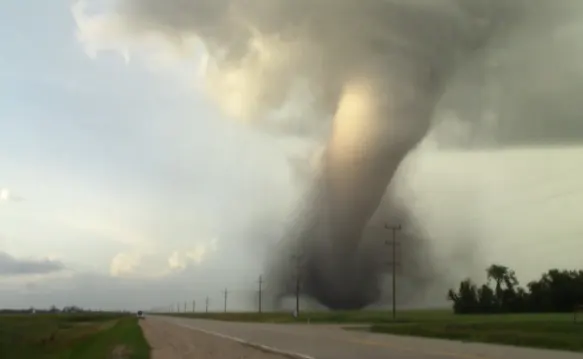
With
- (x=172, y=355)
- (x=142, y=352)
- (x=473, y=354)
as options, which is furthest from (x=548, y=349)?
(x=142, y=352)

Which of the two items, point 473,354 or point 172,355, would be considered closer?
point 473,354

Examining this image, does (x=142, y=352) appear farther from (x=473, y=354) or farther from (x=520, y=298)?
(x=520, y=298)

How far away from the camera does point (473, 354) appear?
30.2 meters

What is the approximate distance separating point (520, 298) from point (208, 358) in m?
125

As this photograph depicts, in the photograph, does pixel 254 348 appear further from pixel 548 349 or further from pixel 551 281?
pixel 551 281

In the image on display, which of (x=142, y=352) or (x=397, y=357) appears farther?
(x=142, y=352)

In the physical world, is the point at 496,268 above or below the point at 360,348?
above

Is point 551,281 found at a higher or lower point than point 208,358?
higher

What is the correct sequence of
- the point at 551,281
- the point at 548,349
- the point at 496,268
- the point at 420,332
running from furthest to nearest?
the point at 496,268
the point at 551,281
the point at 420,332
the point at 548,349

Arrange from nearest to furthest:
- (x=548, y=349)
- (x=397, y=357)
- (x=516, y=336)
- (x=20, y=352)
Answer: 1. (x=397, y=357)
2. (x=548, y=349)
3. (x=20, y=352)
4. (x=516, y=336)

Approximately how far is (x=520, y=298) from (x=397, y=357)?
125299 mm

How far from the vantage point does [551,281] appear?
474ft

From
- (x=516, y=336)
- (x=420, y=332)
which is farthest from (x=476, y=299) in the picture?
(x=516, y=336)

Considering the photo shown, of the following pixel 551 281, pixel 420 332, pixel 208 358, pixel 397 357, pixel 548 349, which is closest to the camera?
pixel 397 357
